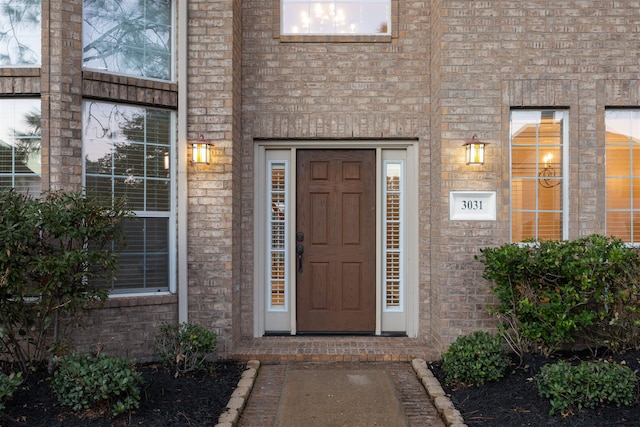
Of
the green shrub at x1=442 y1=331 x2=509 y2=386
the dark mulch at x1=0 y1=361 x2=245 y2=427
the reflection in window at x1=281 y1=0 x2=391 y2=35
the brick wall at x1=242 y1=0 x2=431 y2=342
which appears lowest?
the dark mulch at x1=0 y1=361 x2=245 y2=427

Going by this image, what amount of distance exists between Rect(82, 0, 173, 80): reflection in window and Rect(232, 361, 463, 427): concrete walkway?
3.34m

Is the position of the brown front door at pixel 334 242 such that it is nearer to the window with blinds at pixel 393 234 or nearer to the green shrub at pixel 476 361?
the window with blinds at pixel 393 234

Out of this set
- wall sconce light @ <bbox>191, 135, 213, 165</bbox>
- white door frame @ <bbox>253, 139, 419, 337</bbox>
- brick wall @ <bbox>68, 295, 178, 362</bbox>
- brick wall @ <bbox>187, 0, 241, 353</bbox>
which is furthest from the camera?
white door frame @ <bbox>253, 139, 419, 337</bbox>

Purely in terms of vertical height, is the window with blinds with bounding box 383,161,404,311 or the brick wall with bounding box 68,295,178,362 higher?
the window with blinds with bounding box 383,161,404,311

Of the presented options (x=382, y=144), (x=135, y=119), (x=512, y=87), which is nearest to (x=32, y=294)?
(x=135, y=119)

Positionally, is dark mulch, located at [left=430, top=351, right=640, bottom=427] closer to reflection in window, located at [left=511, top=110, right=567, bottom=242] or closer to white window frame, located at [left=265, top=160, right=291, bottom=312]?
reflection in window, located at [left=511, top=110, right=567, bottom=242]

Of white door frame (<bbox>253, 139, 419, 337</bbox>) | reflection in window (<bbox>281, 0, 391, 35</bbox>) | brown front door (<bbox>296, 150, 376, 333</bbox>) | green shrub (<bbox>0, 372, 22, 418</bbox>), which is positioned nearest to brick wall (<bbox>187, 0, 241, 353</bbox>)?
white door frame (<bbox>253, 139, 419, 337</bbox>)

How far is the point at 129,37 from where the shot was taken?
15.1ft

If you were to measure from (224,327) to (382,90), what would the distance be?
3134 mm

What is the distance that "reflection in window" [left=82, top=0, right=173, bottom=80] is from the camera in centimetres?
446

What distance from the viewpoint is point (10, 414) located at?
10.8ft

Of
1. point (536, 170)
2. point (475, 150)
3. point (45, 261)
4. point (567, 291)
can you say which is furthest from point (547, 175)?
point (45, 261)

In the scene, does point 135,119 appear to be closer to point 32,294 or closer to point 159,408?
point 32,294

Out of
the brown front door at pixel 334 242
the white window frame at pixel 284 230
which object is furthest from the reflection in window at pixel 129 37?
the brown front door at pixel 334 242
